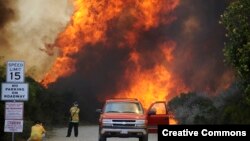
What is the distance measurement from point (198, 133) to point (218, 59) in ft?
143

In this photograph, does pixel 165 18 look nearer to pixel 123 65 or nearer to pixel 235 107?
pixel 123 65

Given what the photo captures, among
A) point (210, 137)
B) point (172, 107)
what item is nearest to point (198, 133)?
point (210, 137)

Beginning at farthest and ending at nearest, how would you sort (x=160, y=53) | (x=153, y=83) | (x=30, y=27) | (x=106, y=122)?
(x=160, y=53)
(x=153, y=83)
(x=30, y=27)
(x=106, y=122)

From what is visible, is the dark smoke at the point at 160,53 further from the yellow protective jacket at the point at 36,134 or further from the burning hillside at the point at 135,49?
the yellow protective jacket at the point at 36,134

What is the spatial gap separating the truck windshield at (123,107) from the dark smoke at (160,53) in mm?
28668

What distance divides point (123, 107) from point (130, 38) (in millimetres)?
31105

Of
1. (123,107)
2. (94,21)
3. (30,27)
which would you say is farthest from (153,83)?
(123,107)

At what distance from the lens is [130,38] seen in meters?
56.4

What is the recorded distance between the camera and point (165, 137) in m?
11.7

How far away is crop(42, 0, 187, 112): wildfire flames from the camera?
176 feet

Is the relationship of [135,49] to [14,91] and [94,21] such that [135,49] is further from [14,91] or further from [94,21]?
[14,91]

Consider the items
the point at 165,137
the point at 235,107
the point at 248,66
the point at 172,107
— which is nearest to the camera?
the point at 165,137

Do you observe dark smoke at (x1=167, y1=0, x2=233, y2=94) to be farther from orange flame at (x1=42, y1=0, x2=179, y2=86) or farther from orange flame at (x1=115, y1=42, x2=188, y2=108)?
orange flame at (x1=42, y1=0, x2=179, y2=86)

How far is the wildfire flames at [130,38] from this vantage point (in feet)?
176
